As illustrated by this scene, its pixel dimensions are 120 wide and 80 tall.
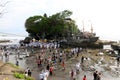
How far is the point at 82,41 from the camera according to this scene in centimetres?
8512

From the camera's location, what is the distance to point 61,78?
4325 cm

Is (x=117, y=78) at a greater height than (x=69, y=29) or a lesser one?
lesser

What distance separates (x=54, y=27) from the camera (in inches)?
3553

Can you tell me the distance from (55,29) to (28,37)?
14296 mm

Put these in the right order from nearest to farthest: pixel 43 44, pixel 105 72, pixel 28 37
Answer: pixel 105 72
pixel 43 44
pixel 28 37

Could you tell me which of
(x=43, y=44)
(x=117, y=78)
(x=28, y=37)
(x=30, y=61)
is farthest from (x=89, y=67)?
(x=28, y=37)

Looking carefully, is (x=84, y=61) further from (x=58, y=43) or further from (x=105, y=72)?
(x=58, y=43)

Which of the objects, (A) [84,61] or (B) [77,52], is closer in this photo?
(A) [84,61]

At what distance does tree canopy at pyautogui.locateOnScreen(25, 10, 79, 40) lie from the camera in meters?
89.8

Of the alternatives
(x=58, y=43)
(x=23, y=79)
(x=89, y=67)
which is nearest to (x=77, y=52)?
(x=89, y=67)

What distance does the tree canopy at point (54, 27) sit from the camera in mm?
89844

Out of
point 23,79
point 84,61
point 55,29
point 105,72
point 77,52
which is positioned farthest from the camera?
point 55,29

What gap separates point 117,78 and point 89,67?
769cm

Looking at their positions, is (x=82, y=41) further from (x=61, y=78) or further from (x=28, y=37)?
(x=61, y=78)
